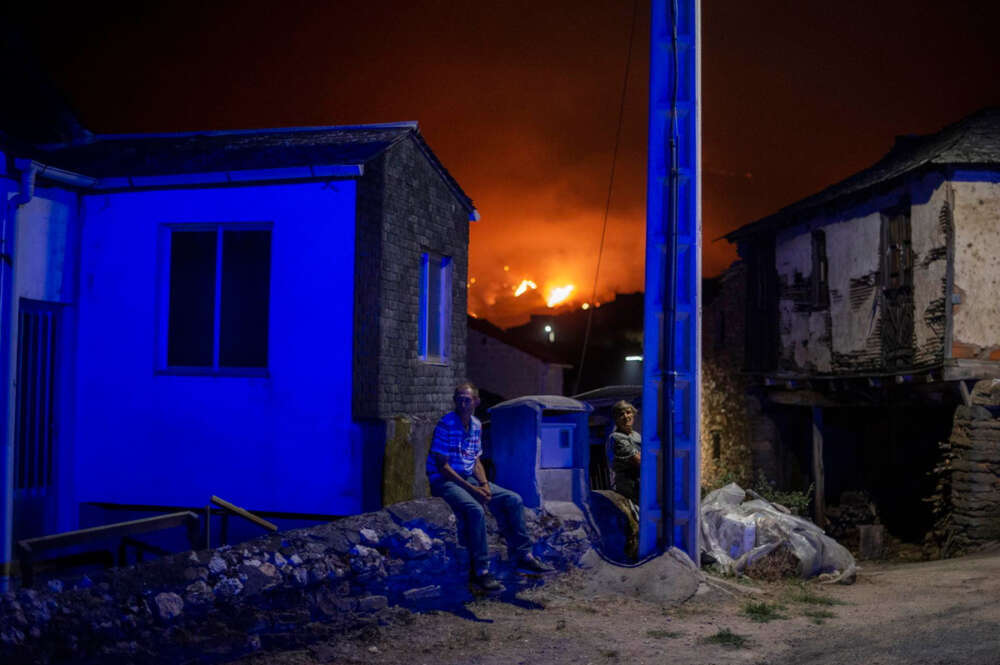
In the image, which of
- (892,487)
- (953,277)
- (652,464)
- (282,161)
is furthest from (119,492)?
(892,487)

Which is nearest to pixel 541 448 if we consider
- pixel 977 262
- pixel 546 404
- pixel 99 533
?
pixel 546 404

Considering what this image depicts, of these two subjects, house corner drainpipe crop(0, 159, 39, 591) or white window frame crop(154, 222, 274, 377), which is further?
white window frame crop(154, 222, 274, 377)

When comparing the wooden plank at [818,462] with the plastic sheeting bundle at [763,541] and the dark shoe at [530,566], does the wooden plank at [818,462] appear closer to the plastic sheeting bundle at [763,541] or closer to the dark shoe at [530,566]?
the plastic sheeting bundle at [763,541]

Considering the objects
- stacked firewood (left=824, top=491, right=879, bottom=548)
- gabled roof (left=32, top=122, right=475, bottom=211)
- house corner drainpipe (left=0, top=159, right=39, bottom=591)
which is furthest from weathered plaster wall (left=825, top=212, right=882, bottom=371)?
house corner drainpipe (left=0, top=159, right=39, bottom=591)

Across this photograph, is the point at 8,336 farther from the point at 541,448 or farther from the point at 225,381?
the point at 541,448

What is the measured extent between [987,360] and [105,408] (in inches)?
509

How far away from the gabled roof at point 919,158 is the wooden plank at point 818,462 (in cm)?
421

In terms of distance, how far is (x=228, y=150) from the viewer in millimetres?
11469

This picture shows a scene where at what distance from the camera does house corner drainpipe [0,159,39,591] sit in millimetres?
8859

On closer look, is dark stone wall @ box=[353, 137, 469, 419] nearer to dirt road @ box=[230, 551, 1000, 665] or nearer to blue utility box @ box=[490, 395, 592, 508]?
blue utility box @ box=[490, 395, 592, 508]

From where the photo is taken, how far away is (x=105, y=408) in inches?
425

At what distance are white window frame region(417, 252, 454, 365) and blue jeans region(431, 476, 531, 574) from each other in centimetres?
498

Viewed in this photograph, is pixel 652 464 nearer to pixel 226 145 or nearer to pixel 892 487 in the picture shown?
pixel 226 145

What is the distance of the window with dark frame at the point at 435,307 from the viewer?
12648 millimetres
